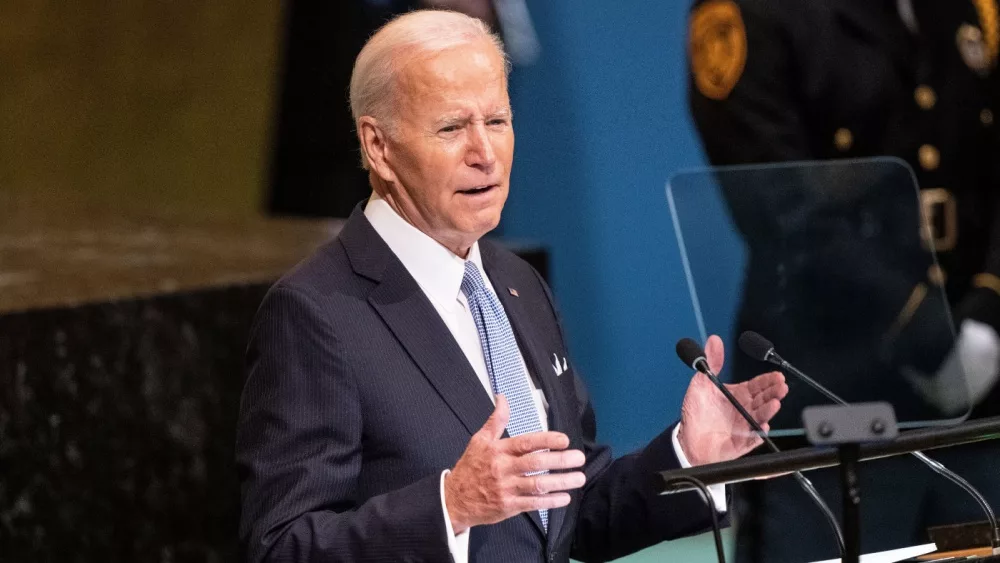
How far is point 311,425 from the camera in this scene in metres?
1.68

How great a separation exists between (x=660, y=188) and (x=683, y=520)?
207cm

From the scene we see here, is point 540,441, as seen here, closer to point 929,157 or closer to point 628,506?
point 628,506

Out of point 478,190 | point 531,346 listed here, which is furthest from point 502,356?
point 478,190

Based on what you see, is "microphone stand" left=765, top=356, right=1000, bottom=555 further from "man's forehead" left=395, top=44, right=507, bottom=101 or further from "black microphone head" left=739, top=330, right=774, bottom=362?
"man's forehead" left=395, top=44, right=507, bottom=101

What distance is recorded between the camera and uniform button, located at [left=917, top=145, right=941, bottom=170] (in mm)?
2863

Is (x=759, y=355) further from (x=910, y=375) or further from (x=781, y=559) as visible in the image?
(x=781, y=559)

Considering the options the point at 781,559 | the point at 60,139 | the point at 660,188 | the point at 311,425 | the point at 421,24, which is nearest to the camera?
the point at 311,425

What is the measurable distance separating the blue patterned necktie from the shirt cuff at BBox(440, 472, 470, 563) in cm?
19

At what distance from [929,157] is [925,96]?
13 cm

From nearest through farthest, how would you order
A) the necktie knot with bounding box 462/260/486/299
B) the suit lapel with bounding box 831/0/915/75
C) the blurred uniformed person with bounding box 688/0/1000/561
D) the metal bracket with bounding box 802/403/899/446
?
1. the metal bracket with bounding box 802/403/899/446
2. the necktie knot with bounding box 462/260/486/299
3. the blurred uniformed person with bounding box 688/0/1000/561
4. the suit lapel with bounding box 831/0/915/75

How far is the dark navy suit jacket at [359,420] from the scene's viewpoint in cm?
164

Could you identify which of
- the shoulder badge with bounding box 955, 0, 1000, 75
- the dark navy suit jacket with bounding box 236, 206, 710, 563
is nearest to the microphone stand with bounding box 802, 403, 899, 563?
the dark navy suit jacket with bounding box 236, 206, 710, 563

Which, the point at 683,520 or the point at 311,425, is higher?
the point at 311,425

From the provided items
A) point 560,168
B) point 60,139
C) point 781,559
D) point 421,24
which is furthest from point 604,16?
point 60,139
